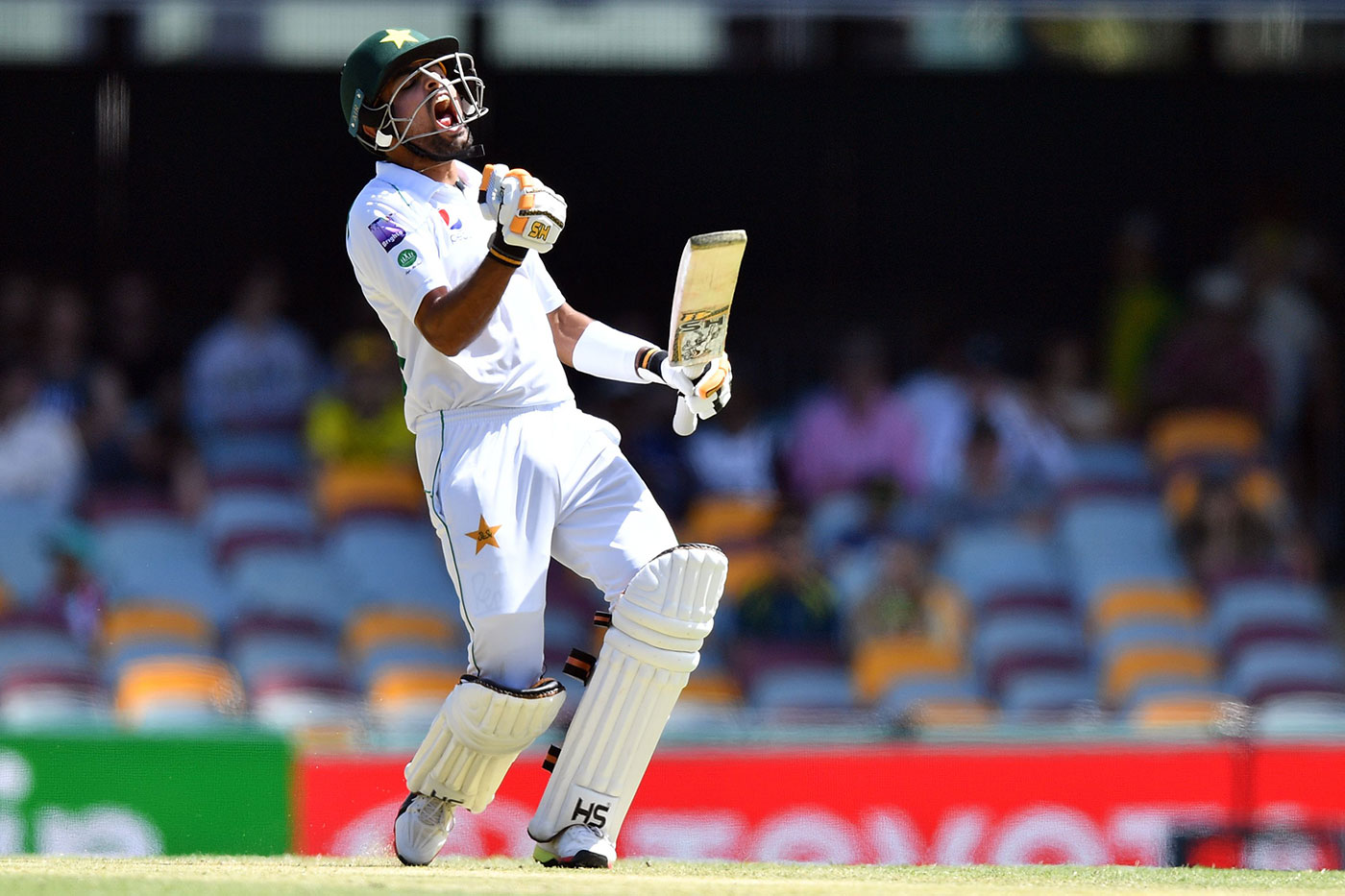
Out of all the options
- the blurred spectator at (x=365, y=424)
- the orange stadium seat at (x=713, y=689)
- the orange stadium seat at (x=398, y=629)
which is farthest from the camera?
the blurred spectator at (x=365, y=424)

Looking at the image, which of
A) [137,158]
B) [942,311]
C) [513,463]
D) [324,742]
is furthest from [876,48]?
[513,463]

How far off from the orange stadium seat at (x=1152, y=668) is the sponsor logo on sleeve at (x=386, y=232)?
19.3 ft

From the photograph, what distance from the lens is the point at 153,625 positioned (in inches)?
402

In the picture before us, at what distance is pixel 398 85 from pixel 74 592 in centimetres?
578

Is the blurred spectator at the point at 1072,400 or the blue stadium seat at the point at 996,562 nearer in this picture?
the blue stadium seat at the point at 996,562

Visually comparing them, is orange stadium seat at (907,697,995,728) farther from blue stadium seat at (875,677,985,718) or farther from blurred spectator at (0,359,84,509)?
blurred spectator at (0,359,84,509)

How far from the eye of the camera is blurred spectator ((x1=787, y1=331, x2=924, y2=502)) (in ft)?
37.1

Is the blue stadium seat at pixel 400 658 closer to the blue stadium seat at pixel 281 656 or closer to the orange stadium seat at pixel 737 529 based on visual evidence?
the blue stadium seat at pixel 281 656

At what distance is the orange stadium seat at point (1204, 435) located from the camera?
37.0 feet

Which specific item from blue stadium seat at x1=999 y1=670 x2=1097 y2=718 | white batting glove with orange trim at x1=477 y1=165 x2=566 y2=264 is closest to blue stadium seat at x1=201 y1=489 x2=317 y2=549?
blue stadium seat at x1=999 y1=670 x2=1097 y2=718

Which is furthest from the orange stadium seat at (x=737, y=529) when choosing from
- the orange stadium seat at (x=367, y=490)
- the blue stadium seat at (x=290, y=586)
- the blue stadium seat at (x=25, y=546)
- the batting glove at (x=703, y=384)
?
the batting glove at (x=703, y=384)

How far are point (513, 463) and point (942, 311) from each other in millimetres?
8171

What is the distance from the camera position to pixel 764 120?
1367cm

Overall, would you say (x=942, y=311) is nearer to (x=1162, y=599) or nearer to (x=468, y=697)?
(x=1162, y=599)
